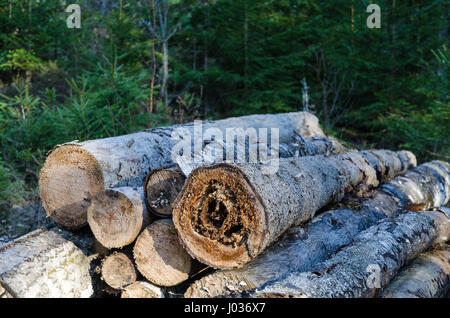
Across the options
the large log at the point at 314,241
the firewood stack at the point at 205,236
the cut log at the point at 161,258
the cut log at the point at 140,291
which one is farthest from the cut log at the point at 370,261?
the cut log at the point at 140,291

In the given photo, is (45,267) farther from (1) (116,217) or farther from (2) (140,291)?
(2) (140,291)

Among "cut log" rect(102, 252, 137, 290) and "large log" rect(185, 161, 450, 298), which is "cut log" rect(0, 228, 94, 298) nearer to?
"cut log" rect(102, 252, 137, 290)

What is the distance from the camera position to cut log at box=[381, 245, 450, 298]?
9.12 ft

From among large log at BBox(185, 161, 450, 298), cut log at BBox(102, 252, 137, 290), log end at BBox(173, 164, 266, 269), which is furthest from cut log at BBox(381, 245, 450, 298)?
cut log at BBox(102, 252, 137, 290)

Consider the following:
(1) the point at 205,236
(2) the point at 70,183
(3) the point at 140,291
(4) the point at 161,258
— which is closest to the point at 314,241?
(1) the point at 205,236

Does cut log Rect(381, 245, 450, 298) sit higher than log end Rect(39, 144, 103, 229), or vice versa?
log end Rect(39, 144, 103, 229)

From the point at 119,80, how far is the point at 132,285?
4.15m

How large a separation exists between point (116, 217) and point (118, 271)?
453 mm

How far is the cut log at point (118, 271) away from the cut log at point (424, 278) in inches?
77.1

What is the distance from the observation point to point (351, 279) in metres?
2.45

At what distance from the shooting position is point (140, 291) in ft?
8.87

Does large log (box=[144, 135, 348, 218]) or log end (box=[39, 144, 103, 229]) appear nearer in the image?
large log (box=[144, 135, 348, 218])

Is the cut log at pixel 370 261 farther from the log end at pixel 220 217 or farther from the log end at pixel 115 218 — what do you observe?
the log end at pixel 115 218
